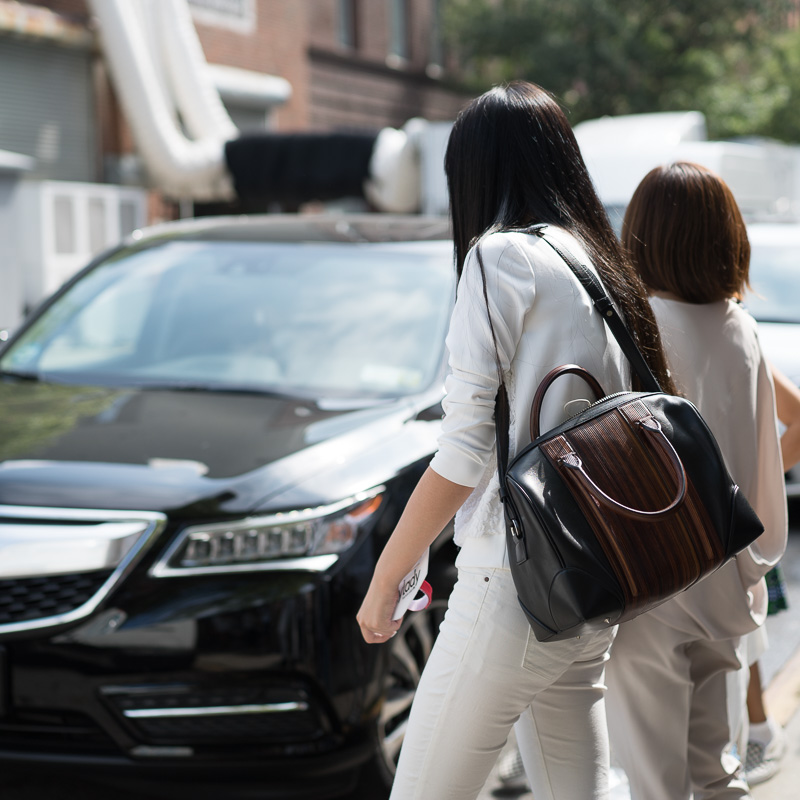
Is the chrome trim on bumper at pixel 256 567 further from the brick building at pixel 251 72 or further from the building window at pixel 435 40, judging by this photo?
the building window at pixel 435 40

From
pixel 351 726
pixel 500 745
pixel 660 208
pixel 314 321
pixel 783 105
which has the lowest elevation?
pixel 351 726

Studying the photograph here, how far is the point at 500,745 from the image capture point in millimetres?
1973

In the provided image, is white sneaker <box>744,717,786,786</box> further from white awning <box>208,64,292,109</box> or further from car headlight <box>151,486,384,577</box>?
white awning <box>208,64,292,109</box>

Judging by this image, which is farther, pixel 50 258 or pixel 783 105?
pixel 783 105

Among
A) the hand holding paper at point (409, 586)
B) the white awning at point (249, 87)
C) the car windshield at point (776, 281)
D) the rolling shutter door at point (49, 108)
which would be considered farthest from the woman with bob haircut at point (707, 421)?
the white awning at point (249, 87)

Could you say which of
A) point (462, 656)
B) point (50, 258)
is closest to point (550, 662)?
point (462, 656)

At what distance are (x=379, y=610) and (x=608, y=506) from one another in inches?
17.2

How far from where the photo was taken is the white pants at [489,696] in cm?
189

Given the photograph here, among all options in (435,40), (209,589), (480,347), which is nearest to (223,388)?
(209,589)

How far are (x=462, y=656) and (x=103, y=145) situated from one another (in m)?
14.2

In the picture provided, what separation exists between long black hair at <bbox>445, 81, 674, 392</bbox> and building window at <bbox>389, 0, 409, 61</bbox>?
→ 780 inches

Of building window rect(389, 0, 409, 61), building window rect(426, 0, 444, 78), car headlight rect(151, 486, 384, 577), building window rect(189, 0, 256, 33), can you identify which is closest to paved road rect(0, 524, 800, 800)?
car headlight rect(151, 486, 384, 577)

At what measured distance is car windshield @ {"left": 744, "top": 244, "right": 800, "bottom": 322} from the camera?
20.2ft

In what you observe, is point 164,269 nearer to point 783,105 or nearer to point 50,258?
point 50,258
